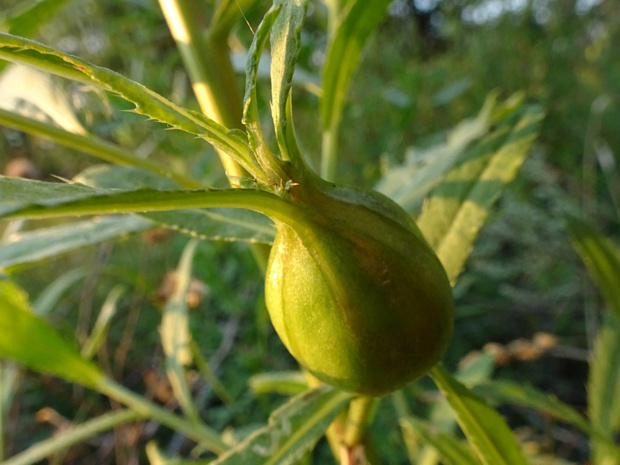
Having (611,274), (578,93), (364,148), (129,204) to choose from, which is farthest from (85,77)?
(578,93)

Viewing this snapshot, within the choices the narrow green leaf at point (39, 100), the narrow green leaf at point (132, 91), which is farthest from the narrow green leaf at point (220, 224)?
the narrow green leaf at point (39, 100)

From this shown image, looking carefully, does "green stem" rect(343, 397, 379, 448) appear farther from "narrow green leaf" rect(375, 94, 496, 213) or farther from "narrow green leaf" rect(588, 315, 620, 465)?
"narrow green leaf" rect(588, 315, 620, 465)

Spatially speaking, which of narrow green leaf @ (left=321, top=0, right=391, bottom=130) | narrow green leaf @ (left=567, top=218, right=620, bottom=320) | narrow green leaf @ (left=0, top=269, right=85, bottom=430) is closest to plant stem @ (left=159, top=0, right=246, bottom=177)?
narrow green leaf @ (left=321, top=0, right=391, bottom=130)

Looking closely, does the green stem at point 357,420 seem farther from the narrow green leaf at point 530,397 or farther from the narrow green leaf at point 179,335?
the narrow green leaf at point 179,335

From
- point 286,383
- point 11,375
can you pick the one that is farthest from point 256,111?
point 11,375

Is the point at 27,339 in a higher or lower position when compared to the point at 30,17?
lower

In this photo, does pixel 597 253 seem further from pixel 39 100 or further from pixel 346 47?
pixel 39 100
